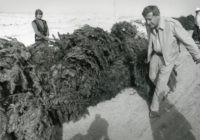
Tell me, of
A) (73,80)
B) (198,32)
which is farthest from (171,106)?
(198,32)

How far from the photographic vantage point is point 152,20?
5332 millimetres

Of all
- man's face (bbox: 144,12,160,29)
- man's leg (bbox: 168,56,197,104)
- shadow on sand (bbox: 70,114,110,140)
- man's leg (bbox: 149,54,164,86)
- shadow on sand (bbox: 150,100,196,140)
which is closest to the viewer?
shadow on sand (bbox: 150,100,196,140)

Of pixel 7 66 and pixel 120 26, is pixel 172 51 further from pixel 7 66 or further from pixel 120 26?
pixel 7 66

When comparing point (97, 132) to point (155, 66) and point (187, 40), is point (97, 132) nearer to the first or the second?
point (155, 66)

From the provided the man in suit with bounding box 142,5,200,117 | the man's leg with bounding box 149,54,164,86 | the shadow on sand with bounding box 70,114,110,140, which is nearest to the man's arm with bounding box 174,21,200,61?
the man in suit with bounding box 142,5,200,117

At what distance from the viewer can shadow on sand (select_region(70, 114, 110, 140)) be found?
5043 millimetres

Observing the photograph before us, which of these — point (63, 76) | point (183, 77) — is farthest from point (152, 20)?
point (183, 77)

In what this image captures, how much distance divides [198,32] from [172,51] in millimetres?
10589

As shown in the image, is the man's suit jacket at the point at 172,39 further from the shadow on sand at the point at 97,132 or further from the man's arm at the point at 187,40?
the shadow on sand at the point at 97,132

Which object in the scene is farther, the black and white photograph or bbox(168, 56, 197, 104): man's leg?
bbox(168, 56, 197, 104): man's leg

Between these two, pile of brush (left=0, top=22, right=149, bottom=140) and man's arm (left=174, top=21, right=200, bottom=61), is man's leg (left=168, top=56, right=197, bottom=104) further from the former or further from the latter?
man's arm (left=174, top=21, right=200, bottom=61)

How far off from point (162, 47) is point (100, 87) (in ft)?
5.04

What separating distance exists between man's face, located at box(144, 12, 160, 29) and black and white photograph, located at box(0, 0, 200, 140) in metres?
0.02

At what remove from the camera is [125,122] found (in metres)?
5.66
